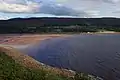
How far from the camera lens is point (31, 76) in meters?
16.0

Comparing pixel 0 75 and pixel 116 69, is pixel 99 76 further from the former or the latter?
pixel 0 75

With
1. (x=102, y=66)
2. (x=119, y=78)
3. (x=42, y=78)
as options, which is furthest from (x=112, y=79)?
(x=42, y=78)

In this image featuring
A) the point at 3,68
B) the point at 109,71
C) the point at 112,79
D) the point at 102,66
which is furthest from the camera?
the point at 102,66

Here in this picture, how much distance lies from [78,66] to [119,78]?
299 inches

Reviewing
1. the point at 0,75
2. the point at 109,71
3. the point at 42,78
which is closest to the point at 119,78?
the point at 109,71

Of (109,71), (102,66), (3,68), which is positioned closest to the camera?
(3,68)

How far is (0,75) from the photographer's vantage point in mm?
15461

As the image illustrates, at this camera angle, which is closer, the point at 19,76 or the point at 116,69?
the point at 19,76

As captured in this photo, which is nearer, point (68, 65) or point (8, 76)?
point (8, 76)

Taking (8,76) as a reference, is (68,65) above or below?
below

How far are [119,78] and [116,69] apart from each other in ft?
15.7

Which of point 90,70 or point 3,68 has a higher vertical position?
point 3,68

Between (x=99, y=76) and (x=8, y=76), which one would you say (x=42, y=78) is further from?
(x=99, y=76)

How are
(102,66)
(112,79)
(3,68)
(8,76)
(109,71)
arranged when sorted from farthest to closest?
(102,66) < (109,71) < (112,79) < (3,68) < (8,76)
